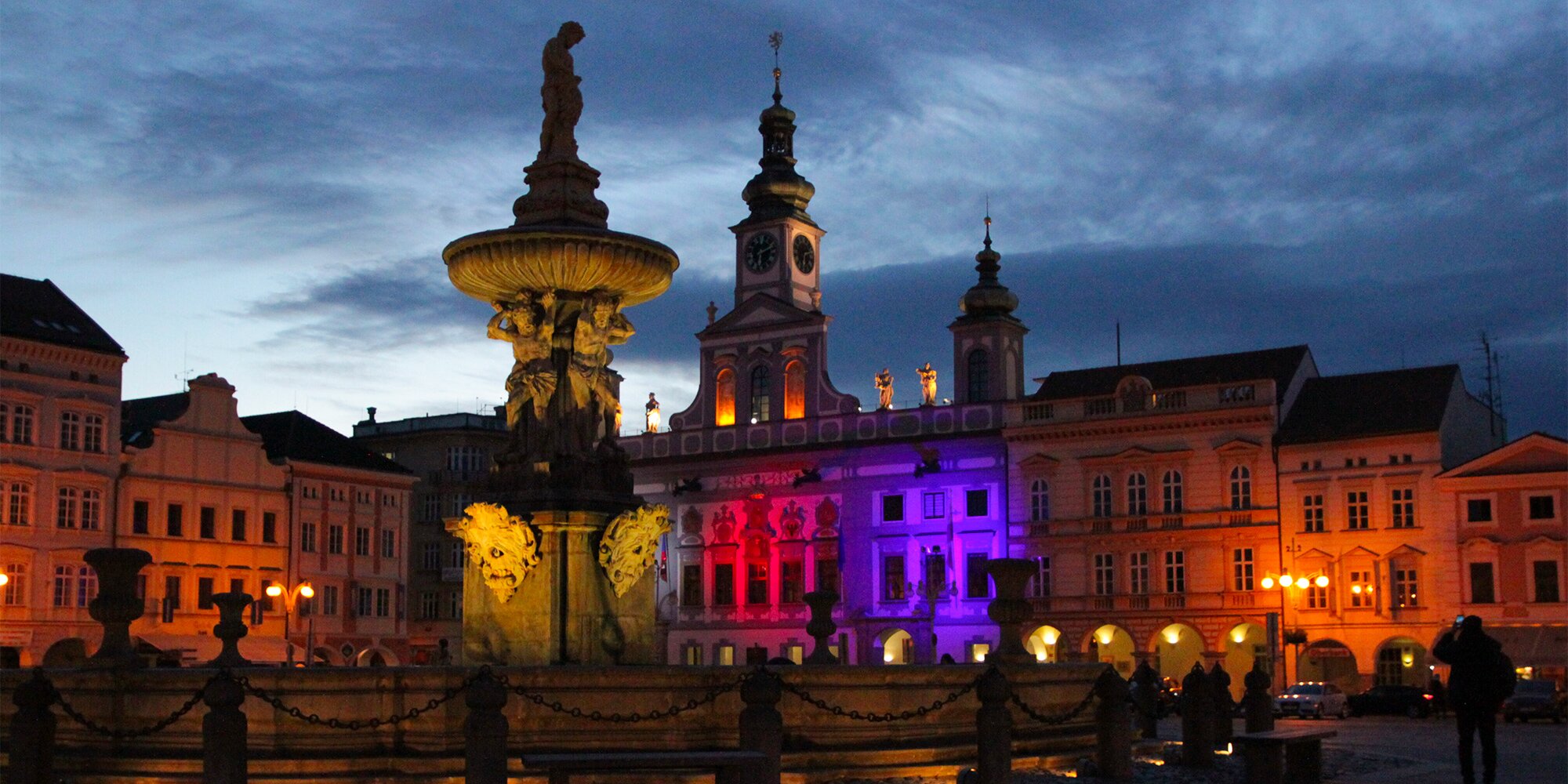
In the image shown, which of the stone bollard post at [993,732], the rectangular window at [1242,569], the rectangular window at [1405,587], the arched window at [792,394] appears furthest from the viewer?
the arched window at [792,394]

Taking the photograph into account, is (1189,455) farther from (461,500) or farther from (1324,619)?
(461,500)

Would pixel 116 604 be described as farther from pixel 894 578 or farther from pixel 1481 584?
pixel 894 578

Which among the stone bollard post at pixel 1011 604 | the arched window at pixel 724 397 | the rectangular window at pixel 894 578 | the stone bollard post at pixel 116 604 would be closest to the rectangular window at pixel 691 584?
the arched window at pixel 724 397

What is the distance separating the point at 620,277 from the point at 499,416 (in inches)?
1932

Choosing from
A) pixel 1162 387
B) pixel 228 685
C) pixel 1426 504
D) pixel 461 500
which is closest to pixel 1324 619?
pixel 1426 504

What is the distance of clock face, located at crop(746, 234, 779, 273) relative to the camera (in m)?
62.9

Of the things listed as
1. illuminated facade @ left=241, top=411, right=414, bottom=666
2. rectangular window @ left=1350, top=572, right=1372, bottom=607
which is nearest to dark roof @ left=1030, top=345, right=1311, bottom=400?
rectangular window @ left=1350, top=572, right=1372, bottom=607

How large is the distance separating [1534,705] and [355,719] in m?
27.7

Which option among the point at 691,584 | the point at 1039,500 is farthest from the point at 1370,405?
the point at 691,584

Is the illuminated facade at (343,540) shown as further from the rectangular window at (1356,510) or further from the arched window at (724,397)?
the rectangular window at (1356,510)

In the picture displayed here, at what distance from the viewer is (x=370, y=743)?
53.1ft

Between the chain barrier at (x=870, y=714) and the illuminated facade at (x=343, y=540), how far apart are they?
4094 centimetres

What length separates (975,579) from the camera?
56.7 meters

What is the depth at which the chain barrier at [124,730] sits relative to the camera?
15.6 metres
